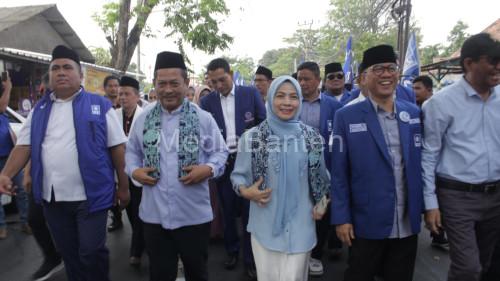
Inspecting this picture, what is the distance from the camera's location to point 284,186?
7.33 ft

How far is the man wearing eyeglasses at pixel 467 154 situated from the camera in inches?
94.1

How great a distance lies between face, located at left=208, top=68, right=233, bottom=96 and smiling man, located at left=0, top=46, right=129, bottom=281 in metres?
1.32

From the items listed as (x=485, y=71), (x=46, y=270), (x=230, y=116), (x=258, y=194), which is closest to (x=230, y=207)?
(x=230, y=116)

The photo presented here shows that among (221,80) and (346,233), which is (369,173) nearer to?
(346,233)

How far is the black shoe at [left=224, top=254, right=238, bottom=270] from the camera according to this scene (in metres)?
3.78

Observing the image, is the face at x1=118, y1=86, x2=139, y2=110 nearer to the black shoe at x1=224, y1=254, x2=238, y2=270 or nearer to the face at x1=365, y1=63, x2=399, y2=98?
the black shoe at x1=224, y1=254, x2=238, y2=270

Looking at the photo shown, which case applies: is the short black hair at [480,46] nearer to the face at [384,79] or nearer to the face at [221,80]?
the face at [384,79]

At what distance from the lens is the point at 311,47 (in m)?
42.9

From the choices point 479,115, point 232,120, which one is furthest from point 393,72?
point 232,120

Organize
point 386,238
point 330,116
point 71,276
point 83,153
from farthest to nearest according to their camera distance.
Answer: point 330,116, point 71,276, point 83,153, point 386,238

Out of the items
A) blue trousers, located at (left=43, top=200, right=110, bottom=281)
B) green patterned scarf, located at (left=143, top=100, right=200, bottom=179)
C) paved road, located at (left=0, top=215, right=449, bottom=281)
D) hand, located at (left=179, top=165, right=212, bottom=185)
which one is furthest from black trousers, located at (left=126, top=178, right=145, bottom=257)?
hand, located at (left=179, top=165, right=212, bottom=185)

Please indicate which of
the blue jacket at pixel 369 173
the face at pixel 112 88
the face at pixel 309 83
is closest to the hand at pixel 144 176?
the blue jacket at pixel 369 173

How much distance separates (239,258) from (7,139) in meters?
3.28

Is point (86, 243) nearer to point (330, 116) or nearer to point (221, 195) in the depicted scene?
point (221, 195)
